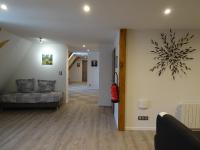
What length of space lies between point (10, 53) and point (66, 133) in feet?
9.67

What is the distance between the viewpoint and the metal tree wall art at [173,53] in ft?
13.9

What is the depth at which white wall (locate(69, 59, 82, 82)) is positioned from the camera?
1596 cm

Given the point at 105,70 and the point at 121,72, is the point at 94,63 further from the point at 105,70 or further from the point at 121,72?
the point at 121,72

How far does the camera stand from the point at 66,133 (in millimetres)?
4074

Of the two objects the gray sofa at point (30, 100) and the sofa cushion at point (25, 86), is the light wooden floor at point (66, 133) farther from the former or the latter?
the sofa cushion at point (25, 86)

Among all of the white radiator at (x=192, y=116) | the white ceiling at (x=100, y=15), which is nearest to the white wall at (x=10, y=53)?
the white ceiling at (x=100, y=15)

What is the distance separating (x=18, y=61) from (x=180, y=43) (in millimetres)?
5015

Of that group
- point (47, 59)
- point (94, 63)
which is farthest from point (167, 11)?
point (94, 63)

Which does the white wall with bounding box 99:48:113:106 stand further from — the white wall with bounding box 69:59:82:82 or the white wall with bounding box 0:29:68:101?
the white wall with bounding box 69:59:82:82

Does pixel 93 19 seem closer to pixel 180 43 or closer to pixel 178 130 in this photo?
pixel 180 43

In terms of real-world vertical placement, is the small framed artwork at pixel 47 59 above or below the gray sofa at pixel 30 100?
above

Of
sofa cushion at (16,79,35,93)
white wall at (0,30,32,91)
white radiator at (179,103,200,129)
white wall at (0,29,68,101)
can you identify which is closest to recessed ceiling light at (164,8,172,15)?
white radiator at (179,103,200,129)

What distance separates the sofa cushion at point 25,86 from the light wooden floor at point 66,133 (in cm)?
92

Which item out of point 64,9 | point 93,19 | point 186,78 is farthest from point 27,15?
point 186,78
